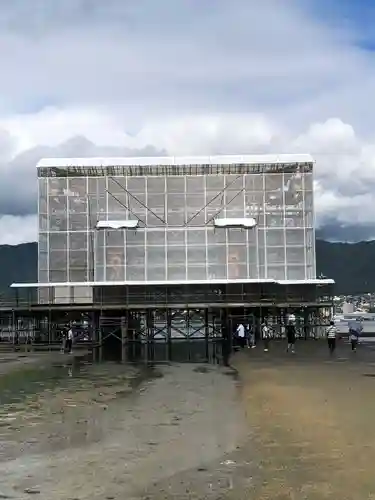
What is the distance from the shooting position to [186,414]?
17.9 m

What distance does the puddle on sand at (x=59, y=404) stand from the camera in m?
14.4

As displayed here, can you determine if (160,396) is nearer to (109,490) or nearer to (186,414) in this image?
(186,414)

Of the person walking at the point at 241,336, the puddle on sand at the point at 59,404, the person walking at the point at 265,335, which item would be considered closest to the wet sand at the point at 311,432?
the puddle on sand at the point at 59,404

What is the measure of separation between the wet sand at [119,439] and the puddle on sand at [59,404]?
0.02 m

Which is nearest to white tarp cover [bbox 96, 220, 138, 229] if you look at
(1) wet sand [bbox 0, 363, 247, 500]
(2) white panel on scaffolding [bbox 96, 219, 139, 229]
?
(2) white panel on scaffolding [bbox 96, 219, 139, 229]

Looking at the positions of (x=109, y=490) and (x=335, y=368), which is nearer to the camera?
(x=109, y=490)

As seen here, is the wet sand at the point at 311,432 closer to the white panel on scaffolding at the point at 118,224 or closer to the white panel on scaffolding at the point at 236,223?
the white panel on scaffolding at the point at 236,223

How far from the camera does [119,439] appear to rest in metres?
→ 14.2

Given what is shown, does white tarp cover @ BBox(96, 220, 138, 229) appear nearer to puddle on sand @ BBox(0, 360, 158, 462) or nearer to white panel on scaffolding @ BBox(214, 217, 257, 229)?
white panel on scaffolding @ BBox(214, 217, 257, 229)

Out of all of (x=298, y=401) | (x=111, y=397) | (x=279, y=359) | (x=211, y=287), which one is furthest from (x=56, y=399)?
(x=211, y=287)

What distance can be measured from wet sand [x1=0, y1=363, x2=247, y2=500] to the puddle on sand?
1.0 inches

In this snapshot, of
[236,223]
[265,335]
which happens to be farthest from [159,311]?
[236,223]

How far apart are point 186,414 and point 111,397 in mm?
4487

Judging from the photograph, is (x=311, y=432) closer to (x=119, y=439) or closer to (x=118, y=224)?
(x=119, y=439)
